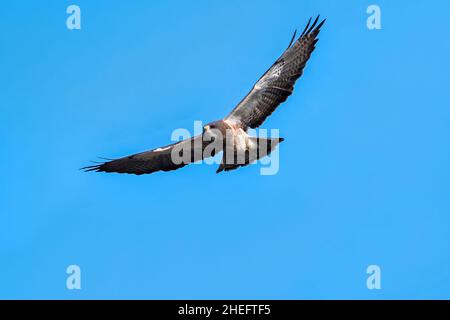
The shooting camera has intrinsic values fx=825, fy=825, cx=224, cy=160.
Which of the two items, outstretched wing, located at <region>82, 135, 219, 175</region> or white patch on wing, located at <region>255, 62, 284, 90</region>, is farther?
outstretched wing, located at <region>82, 135, 219, 175</region>

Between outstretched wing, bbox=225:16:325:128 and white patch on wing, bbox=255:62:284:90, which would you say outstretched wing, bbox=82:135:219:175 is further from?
white patch on wing, bbox=255:62:284:90

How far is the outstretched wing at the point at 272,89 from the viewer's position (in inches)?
536

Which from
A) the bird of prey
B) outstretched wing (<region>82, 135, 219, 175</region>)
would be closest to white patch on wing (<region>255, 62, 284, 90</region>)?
the bird of prey

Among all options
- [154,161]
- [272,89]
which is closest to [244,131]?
[272,89]

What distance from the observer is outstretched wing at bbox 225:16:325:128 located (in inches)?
536

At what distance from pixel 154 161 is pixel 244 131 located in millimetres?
1731

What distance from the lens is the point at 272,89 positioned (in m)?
13.7

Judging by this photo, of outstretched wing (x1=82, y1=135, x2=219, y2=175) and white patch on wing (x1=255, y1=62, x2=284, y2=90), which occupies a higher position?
white patch on wing (x1=255, y1=62, x2=284, y2=90)

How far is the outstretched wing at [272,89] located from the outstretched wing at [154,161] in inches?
38.4

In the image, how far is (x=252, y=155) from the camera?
13.2m

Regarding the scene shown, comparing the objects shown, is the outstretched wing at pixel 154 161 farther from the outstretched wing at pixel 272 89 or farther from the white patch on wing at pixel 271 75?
the white patch on wing at pixel 271 75

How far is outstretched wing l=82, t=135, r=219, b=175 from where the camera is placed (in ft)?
45.7
